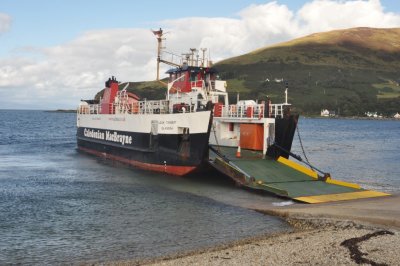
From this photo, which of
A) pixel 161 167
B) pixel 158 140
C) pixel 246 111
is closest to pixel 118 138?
pixel 158 140

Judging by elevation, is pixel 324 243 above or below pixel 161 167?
below

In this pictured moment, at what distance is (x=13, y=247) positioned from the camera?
13.2m

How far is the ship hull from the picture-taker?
23625mm

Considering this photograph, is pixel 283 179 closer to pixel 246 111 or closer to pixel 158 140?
pixel 246 111

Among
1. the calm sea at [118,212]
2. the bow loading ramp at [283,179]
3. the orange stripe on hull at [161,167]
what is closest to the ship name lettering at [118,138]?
the orange stripe on hull at [161,167]

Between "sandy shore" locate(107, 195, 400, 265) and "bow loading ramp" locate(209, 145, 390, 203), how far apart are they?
8.32 ft

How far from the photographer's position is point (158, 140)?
87.3ft

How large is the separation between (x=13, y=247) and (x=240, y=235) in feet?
21.9

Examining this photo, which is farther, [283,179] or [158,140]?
[158,140]

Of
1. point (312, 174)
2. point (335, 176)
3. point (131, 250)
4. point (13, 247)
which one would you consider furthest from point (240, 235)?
point (335, 176)

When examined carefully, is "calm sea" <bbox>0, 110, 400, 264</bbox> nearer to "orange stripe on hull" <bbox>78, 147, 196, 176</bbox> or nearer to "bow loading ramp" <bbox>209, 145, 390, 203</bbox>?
"orange stripe on hull" <bbox>78, 147, 196, 176</bbox>

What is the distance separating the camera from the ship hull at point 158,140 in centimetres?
2362

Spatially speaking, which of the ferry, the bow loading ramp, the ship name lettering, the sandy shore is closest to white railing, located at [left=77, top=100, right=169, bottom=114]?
the ferry

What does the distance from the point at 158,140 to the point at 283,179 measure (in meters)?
8.42
